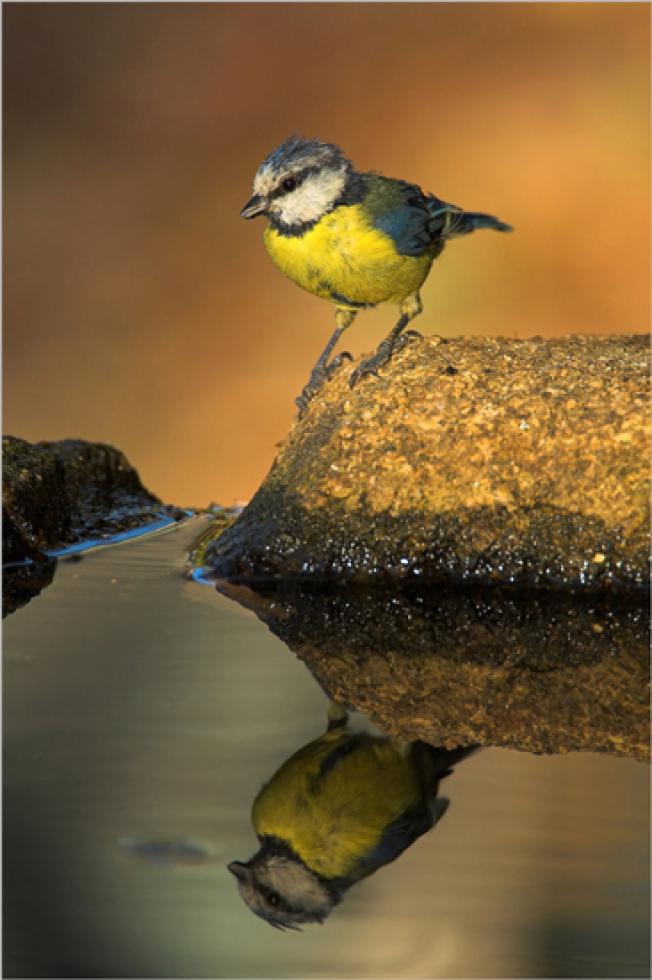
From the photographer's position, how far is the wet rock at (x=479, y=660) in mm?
2580

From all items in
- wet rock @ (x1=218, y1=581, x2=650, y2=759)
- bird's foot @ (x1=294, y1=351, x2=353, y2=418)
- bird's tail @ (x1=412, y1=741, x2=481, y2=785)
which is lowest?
bird's tail @ (x1=412, y1=741, x2=481, y2=785)

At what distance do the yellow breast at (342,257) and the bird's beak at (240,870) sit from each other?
78.7 inches

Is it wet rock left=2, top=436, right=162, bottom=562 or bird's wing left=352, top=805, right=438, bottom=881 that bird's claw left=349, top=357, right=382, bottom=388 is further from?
bird's wing left=352, top=805, right=438, bottom=881

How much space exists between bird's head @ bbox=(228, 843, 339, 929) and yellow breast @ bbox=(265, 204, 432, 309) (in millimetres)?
1925

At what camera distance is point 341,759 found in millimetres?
2434

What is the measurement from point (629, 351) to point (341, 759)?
1741mm

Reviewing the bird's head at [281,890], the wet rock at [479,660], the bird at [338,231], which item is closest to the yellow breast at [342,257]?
the bird at [338,231]

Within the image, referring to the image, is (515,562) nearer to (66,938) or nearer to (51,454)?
(51,454)

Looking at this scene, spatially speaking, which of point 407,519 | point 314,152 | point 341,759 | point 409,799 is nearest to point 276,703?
point 341,759

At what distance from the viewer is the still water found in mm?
1742

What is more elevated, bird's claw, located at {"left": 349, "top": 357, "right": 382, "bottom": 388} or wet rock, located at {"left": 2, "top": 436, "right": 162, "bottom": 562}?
bird's claw, located at {"left": 349, "top": 357, "right": 382, "bottom": 388}

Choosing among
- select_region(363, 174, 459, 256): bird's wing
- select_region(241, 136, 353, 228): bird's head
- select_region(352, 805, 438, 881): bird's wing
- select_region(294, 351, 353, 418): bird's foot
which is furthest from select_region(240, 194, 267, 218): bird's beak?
select_region(352, 805, 438, 881): bird's wing

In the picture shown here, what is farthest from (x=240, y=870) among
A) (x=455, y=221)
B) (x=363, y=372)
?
(x=455, y=221)

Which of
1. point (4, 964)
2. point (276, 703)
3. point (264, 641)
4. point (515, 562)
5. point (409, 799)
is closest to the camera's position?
point (4, 964)
